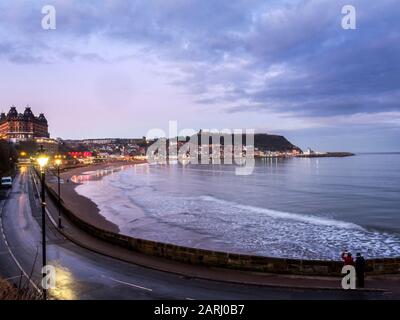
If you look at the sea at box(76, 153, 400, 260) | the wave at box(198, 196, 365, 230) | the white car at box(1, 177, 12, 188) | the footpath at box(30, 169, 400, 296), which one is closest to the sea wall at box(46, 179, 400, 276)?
the footpath at box(30, 169, 400, 296)

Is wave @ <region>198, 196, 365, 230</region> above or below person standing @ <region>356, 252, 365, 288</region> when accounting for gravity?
below

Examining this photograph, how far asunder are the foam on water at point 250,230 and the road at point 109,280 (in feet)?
35.3

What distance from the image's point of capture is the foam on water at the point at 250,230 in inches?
1155

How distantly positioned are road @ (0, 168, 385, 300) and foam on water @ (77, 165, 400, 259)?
10749 millimetres

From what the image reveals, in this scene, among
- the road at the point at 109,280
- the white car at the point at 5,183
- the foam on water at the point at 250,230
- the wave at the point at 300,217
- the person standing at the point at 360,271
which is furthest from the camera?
the white car at the point at 5,183

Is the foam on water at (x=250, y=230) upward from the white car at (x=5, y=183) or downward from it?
downward

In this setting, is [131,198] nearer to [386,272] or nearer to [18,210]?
[18,210]

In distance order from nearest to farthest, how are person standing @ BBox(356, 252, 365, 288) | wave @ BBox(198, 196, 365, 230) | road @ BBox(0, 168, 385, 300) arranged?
road @ BBox(0, 168, 385, 300) < person standing @ BBox(356, 252, 365, 288) < wave @ BBox(198, 196, 365, 230)

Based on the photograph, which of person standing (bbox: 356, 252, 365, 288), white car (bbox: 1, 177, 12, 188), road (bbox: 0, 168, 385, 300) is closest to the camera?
road (bbox: 0, 168, 385, 300)

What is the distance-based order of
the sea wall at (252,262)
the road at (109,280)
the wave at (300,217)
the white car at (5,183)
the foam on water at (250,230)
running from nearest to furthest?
1. the road at (109,280)
2. the sea wall at (252,262)
3. the foam on water at (250,230)
4. the wave at (300,217)
5. the white car at (5,183)

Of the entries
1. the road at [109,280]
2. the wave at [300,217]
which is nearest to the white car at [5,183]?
the wave at [300,217]

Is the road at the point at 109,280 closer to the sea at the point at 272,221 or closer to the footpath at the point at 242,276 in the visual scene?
the footpath at the point at 242,276

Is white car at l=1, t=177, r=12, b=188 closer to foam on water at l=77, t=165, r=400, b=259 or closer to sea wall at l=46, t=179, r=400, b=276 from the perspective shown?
foam on water at l=77, t=165, r=400, b=259

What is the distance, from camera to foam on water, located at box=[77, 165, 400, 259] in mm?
29333
